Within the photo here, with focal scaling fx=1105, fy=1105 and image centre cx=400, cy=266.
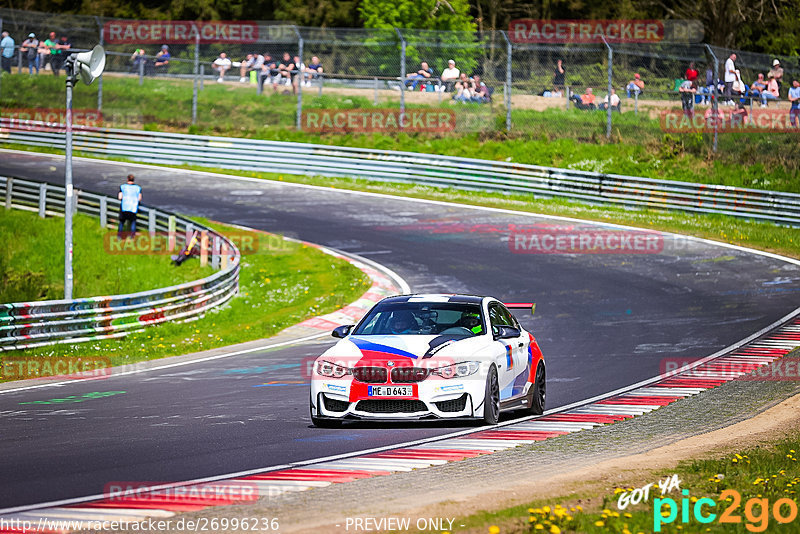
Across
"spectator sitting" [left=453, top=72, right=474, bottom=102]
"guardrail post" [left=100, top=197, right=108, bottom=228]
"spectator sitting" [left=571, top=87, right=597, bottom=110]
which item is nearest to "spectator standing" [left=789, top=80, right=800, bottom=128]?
"spectator sitting" [left=571, top=87, right=597, bottom=110]

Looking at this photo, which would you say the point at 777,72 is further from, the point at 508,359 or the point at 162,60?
the point at 508,359

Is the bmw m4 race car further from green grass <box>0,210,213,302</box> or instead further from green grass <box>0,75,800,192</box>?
green grass <box>0,75,800,192</box>

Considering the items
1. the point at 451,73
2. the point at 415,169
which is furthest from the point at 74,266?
the point at 451,73

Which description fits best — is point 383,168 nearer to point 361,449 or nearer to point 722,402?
point 722,402

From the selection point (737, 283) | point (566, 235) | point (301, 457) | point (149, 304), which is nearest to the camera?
point (301, 457)

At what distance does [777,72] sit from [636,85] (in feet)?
14.0

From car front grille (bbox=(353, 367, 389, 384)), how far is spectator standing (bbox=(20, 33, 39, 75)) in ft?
110

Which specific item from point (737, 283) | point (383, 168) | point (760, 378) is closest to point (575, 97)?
point (383, 168)

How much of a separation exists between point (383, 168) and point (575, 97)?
6.67m

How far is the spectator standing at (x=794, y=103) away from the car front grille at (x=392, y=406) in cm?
2400

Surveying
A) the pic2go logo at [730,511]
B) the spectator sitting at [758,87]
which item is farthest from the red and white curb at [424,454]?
the spectator sitting at [758,87]

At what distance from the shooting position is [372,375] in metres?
10.7

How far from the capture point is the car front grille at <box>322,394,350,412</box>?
10.8 meters

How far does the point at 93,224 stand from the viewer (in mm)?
29688
